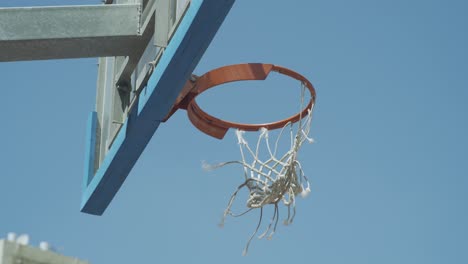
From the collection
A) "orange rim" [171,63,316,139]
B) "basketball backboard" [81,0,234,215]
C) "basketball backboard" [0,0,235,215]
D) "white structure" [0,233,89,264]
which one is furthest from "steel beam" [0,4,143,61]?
"white structure" [0,233,89,264]

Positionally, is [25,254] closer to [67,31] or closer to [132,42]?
[67,31]

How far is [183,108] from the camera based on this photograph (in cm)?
1211

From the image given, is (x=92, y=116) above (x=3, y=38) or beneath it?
beneath

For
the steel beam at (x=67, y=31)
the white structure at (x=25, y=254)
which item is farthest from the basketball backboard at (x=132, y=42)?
the white structure at (x=25, y=254)

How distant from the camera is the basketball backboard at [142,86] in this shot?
11039 mm

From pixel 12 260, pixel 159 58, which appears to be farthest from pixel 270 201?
pixel 12 260

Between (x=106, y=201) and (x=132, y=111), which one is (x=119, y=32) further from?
(x=106, y=201)

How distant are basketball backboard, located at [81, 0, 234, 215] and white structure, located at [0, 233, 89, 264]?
1.20m

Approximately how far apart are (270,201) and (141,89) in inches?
47.9

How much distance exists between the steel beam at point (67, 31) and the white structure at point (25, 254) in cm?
134

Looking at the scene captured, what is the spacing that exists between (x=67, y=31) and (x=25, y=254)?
59.5 inches

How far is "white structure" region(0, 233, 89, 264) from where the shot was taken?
10.3 metres

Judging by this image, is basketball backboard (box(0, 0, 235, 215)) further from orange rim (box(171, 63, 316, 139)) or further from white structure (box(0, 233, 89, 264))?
white structure (box(0, 233, 89, 264))

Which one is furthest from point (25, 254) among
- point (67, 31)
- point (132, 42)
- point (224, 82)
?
point (224, 82)
